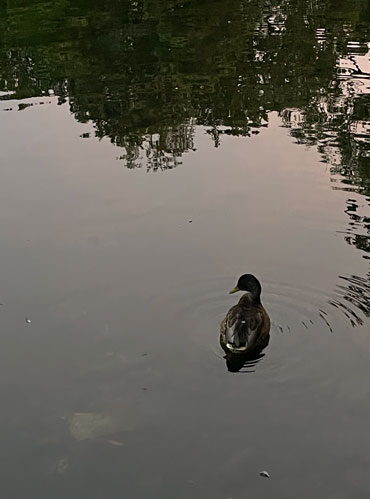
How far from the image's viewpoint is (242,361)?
7.68m

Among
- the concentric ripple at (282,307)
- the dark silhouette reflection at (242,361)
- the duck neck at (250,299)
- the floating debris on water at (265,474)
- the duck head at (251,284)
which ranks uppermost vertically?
the duck head at (251,284)

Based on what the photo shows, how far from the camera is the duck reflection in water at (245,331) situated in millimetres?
7664

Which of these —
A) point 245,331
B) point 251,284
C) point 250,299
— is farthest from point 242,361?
point 251,284

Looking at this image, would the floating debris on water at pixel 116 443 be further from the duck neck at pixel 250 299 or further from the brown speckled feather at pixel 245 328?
the duck neck at pixel 250 299

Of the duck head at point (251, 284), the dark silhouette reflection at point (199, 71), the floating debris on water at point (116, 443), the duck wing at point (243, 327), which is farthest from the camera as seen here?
the dark silhouette reflection at point (199, 71)

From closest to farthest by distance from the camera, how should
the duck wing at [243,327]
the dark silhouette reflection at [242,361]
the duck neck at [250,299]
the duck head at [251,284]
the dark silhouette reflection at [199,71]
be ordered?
the dark silhouette reflection at [242,361], the duck wing at [243,327], the duck neck at [250,299], the duck head at [251,284], the dark silhouette reflection at [199,71]

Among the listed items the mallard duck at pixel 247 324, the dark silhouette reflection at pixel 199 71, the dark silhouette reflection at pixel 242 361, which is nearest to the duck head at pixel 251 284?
the mallard duck at pixel 247 324

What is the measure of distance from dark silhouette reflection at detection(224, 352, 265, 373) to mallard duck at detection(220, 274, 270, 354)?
42mm

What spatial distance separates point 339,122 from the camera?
13.0 meters

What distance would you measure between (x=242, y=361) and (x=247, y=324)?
32cm

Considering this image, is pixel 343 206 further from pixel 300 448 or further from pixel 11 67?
pixel 11 67

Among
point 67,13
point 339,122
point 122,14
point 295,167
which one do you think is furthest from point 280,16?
point 295,167

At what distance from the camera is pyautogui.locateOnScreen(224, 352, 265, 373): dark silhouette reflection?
7.54 meters

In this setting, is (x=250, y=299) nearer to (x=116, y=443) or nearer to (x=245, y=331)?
(x=245, y=331)
